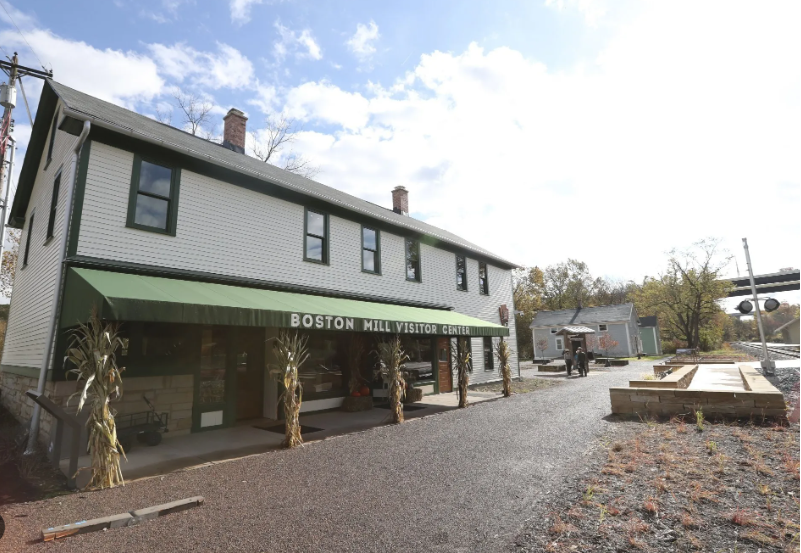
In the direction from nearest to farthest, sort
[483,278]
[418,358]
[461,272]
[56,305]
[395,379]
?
[56,305] → [395,379] → [418,358] → [461,272] → [483,278]

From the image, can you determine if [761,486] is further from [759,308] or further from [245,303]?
[245,303]

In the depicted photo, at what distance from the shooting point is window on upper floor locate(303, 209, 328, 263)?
41.8ft

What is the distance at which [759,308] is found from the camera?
158 cm

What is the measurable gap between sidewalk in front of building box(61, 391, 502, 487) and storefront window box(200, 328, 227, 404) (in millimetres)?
838

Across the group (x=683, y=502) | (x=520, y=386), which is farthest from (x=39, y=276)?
(x=520, y=386)

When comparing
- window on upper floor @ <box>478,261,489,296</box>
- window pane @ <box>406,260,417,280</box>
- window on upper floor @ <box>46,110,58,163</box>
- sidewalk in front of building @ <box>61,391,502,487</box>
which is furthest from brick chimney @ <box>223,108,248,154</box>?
window on upper floor @ <box>478,261,489,296</box>

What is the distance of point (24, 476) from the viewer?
6504 millimetres

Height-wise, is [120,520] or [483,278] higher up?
[483,278]

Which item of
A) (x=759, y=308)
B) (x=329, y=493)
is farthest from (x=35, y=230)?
(x=759, y=308)

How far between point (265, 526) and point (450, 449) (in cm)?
398

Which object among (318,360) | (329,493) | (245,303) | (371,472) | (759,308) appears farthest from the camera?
(318,360)

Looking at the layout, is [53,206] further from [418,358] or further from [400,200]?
[400,200]

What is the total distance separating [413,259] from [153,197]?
9652 mm

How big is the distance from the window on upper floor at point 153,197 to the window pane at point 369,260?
20.6 ft
